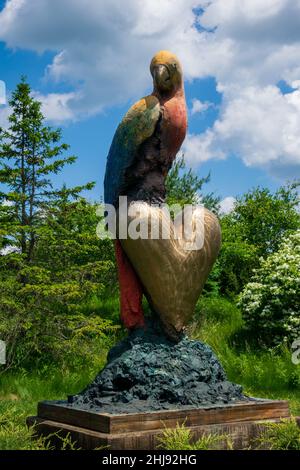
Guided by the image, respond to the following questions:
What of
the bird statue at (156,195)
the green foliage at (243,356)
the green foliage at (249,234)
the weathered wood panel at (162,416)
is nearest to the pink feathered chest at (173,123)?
the bird statue at (156,195)

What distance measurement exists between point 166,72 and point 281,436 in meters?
3.04

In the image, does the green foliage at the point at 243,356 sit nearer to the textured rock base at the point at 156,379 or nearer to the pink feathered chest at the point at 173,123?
the textured rock base at the point at 156,379

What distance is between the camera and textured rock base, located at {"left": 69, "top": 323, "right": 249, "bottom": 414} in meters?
4.96

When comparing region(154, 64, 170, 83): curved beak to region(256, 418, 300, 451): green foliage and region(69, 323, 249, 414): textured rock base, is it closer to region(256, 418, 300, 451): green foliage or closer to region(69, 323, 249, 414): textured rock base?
region(69, 323, 249, 414): textured rock base

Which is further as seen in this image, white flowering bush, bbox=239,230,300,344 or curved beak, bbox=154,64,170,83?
white flowering bush, bbox=239,230,300,344

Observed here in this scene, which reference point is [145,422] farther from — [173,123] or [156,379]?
[173,123]

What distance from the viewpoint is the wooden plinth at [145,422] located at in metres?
4.53

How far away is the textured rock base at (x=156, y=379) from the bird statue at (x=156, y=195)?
0.58 feet

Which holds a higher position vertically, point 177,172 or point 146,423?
point 177,172

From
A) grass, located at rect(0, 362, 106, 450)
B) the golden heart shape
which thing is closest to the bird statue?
the golden heart shape

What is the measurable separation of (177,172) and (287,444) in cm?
1211
